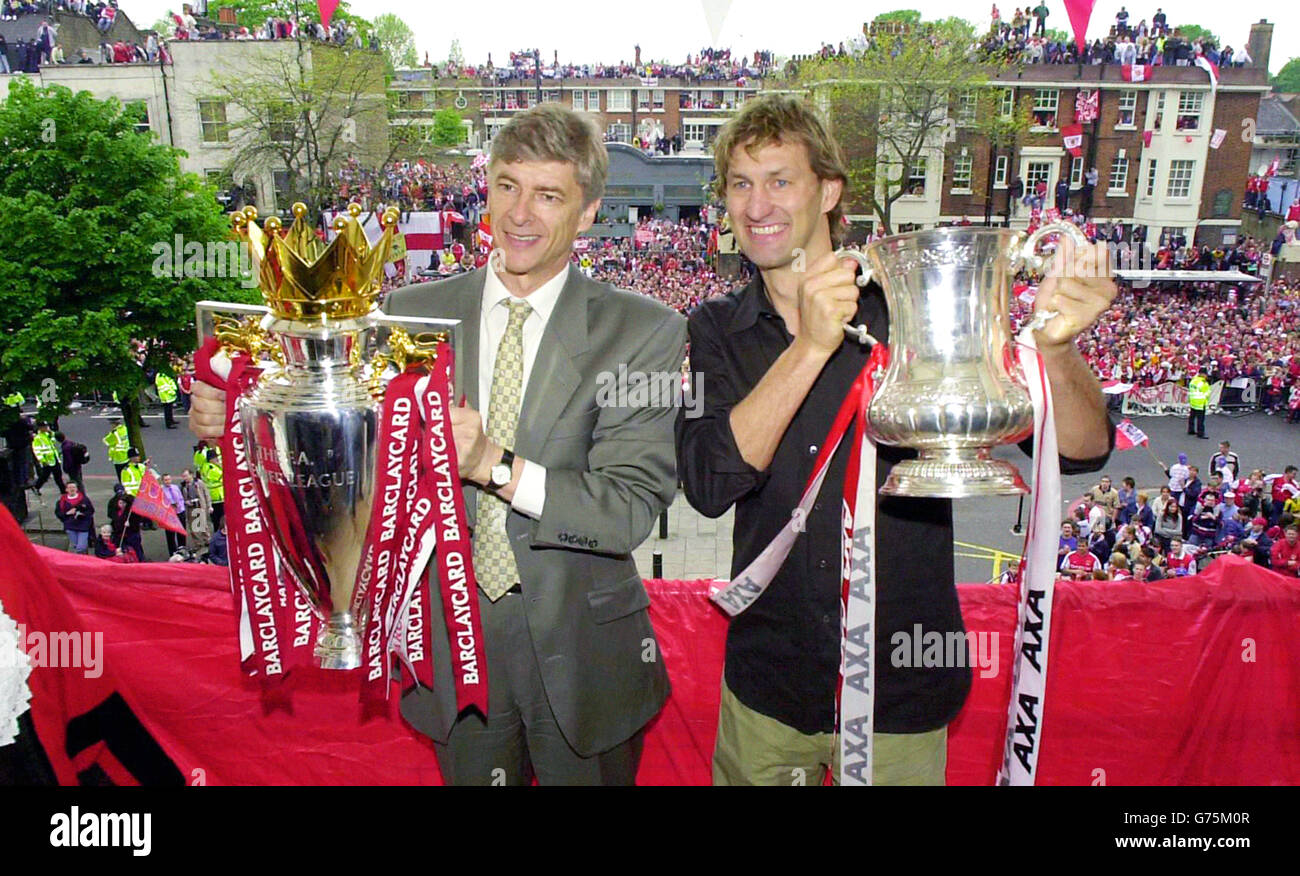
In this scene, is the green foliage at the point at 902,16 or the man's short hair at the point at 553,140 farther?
the green foliage at the point at 902,16

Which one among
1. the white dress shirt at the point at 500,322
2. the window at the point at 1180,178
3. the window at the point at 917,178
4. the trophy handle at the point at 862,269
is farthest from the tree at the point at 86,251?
the window at the point at 1180,178

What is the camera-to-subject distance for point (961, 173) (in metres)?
36.3

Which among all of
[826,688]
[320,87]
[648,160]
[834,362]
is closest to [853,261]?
[834,362]

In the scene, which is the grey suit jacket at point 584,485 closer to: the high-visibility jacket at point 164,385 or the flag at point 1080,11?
the flag at point 1080,11

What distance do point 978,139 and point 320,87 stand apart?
24.2m

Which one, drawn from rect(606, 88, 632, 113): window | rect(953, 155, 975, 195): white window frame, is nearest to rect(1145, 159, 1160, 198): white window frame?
rect(953, 155, 975, 195): white window frame

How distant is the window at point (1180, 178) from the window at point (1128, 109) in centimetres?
238

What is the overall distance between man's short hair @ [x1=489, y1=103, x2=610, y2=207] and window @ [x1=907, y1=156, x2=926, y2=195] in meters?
35.1

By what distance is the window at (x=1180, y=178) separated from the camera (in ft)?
124

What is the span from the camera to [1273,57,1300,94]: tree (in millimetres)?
87562

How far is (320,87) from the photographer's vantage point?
30500 mm

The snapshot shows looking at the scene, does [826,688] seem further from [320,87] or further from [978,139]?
[978,139]

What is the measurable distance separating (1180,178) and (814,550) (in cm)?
4310

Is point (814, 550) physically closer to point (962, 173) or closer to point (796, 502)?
point (796, 502)
